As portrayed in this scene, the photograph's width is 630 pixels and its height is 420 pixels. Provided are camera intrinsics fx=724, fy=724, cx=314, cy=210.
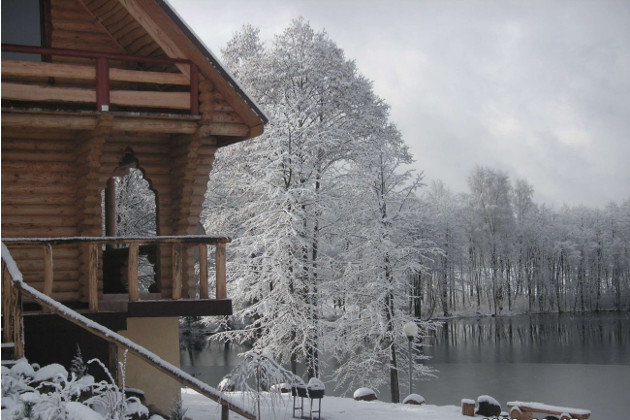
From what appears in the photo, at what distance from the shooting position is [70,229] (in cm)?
1181

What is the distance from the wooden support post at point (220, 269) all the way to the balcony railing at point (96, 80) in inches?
85.6

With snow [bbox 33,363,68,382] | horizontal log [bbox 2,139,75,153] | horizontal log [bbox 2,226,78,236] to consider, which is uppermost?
horizontal log [bbox 2,139,75,153]

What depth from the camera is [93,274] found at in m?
10.3

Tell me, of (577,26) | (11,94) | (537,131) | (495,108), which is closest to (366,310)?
(577,26)

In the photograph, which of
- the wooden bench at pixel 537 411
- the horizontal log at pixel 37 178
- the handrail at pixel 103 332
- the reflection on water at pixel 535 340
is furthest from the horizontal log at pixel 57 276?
the reflection on water at pixel 535 340

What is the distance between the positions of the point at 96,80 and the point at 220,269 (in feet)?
11.1

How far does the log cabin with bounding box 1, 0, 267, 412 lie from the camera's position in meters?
10.5

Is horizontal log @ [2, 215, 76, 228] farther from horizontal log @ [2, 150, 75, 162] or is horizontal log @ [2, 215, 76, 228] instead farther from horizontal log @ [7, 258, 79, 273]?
horizontal log @ [2, 150, 75, 162]

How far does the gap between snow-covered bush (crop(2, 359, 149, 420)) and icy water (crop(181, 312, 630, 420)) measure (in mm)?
17018

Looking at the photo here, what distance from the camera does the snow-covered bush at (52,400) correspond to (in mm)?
6707

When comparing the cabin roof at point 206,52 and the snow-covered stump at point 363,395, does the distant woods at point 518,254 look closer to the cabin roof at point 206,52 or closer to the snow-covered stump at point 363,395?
the snow-covered stump at point 363,395

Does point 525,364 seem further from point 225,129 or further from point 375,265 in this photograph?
point 225,129

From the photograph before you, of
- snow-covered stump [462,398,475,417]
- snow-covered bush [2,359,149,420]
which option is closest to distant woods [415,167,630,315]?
snow-covered stump [462,398,475,417]

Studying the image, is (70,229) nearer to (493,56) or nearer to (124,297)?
(124,297)
